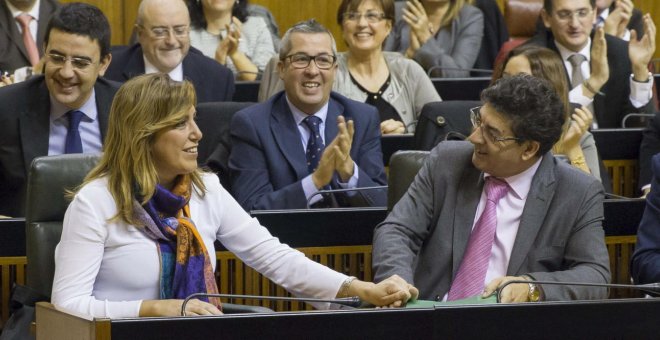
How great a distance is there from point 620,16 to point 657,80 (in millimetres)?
454

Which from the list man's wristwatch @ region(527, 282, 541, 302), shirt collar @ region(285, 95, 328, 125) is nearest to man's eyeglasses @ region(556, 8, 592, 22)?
shirt collar @ region(285, 95, 328, 125)

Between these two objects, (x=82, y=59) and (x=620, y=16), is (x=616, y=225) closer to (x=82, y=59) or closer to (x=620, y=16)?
(x=82, y=59)

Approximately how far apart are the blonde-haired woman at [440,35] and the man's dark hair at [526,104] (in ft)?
8.30

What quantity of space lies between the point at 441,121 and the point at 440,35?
6.15 ft

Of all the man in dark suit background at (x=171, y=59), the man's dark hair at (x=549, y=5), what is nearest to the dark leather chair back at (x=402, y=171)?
the man in dark suit background at (x=171, y=59)

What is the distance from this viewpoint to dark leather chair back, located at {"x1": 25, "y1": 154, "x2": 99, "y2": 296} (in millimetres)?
2670

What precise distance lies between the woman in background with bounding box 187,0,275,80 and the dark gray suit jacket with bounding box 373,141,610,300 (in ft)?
7.25

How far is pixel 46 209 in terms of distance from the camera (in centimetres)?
269

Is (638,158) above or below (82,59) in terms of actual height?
below

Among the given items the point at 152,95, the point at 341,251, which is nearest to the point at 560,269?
the point at 341,251

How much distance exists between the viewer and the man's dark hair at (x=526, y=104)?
2779 millimetres

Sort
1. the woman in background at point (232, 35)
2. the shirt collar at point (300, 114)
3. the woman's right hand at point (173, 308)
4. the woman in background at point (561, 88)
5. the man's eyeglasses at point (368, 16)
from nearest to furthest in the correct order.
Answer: the woman's right hand at point (173, 308), the woman in background at point (561, 88), the shirt collar at point (300, 114), the man's eyeglasses at point (368, 16), the woman in background at point (232, 35)

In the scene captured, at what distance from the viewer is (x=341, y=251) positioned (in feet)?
10.4

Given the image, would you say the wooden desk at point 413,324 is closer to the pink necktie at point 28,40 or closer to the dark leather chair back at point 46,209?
the dark leather chair back at point 46,209
